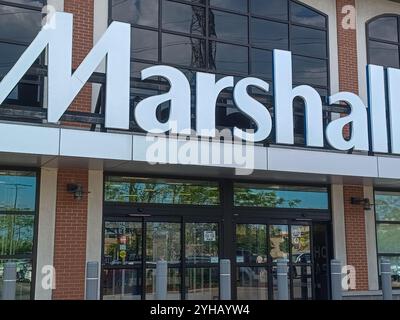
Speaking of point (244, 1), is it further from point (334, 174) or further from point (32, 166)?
point (32, 166)

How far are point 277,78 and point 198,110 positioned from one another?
1.82 meters

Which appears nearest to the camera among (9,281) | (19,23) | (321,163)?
(9,281)

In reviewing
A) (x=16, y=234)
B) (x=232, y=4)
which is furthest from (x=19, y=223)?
(x=232, y=4)

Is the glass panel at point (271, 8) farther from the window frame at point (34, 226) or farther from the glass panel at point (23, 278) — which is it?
the glass panel at point (23, 278)

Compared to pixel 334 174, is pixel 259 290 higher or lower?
lower

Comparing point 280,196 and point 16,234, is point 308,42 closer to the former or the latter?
point 280,196

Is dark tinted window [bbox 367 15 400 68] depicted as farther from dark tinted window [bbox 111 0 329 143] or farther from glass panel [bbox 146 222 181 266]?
glass panel [bbox 146 222 181 266]

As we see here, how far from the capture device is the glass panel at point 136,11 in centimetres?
1189

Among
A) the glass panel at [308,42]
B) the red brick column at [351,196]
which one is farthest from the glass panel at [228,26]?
the red brick column at [351,196]

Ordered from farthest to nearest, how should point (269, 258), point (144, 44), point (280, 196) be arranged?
1. point (280, 196)
2. point (269, 258)
3. point (144, 44)

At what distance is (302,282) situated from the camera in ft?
42.5

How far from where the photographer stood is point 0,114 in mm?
9453

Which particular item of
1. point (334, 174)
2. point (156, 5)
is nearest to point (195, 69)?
point (156, 5)

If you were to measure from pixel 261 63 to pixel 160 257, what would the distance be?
488 centimetres
